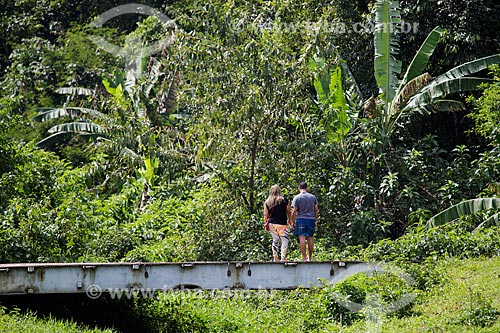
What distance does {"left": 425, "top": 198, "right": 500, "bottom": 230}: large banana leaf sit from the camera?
1714 centimetres

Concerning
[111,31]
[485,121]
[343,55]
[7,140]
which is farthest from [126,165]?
[111,31]

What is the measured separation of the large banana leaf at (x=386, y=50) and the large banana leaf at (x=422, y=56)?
343 millimetres

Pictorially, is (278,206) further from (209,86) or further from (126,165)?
(126,165)

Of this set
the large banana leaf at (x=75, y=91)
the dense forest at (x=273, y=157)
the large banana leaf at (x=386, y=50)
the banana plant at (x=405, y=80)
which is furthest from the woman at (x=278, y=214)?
the large banana leaf at (x=75, y=91)

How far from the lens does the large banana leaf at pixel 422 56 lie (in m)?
20.3

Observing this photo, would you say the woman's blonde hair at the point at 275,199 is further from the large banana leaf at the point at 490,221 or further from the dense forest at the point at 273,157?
the large banana leaf at the point at 490,221

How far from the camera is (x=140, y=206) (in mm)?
22719

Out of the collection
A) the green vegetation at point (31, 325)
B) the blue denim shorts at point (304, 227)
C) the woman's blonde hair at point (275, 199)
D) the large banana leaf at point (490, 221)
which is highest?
the woman's blonde hair at point (275, 199)

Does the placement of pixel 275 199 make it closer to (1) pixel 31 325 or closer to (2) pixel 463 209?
(2) pixel 463 209

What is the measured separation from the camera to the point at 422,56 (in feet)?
66.9

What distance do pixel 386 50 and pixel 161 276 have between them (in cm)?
892

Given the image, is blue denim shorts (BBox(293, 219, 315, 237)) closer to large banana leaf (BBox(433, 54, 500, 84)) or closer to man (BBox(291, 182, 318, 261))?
man (BBox(291, 182, 318, 261))

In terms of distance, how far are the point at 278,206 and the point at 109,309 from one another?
3591mm

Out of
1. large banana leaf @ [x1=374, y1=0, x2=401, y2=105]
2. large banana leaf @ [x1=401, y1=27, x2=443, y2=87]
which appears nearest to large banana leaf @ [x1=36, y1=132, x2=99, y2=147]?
large banana leaf @ [x1=374, y1=0, x2=401, y2=105]
